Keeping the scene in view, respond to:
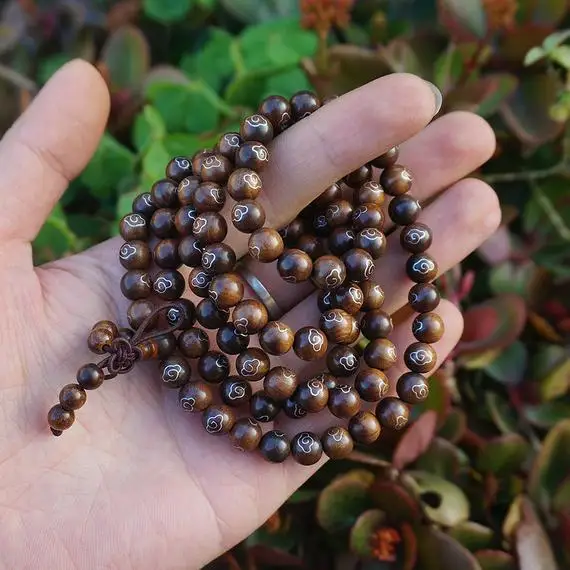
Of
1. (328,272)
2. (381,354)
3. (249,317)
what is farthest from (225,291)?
(381,354)

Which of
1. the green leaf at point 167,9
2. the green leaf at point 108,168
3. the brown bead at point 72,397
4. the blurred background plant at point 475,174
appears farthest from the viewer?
the green leaf at point 167,9

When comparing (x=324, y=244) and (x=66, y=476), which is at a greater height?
(x=324, y=244)

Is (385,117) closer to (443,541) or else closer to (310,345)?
(310,345)

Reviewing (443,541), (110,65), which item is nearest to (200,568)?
(443,541)

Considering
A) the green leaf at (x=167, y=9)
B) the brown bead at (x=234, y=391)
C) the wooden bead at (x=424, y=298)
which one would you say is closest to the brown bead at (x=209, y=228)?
the brown bead at (x=234, y=391)

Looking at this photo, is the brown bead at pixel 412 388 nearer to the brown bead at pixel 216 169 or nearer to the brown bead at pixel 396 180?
the brown bead at pixel 396 180

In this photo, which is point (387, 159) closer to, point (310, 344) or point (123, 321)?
point (310, 344)
